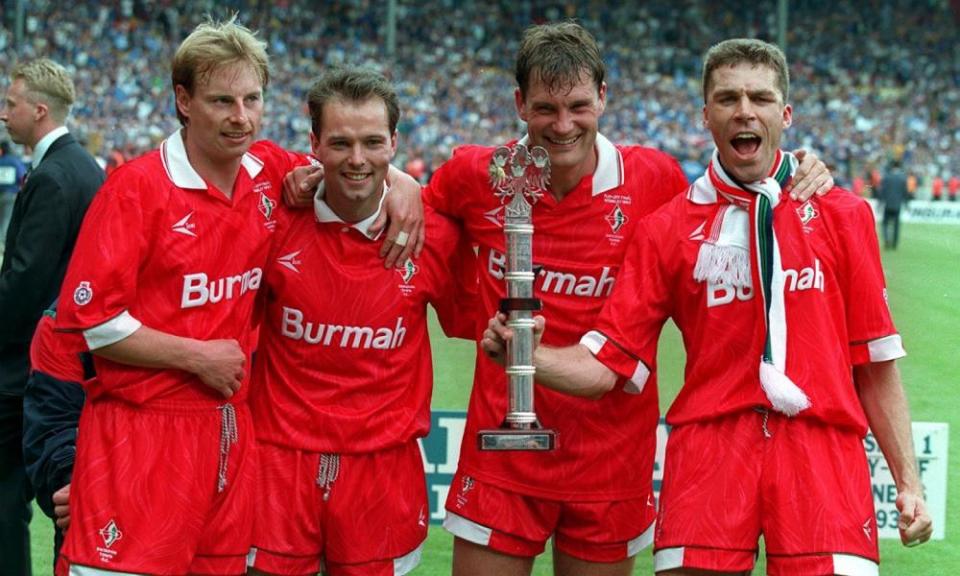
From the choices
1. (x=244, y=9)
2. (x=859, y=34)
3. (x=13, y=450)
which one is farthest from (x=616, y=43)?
(x=13, y=450)

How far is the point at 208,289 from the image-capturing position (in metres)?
3.60

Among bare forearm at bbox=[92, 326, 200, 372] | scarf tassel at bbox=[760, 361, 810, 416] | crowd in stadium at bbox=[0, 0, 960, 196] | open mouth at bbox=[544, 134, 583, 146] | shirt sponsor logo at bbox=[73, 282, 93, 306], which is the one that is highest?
crowd in stadium at bbox=[0, 0, 960, 196]

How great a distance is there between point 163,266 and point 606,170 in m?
1.35

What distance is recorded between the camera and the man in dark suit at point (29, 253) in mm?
4801

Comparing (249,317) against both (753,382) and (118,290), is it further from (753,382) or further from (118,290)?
(753,382)

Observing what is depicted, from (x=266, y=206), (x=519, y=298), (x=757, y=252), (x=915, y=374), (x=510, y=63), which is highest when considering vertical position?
(x=510, y=63)

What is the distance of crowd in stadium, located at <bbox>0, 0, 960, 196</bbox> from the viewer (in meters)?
29.8

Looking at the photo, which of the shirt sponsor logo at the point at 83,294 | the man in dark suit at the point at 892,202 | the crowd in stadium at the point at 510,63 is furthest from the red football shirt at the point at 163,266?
the crowd in stadium at the point at 510,63

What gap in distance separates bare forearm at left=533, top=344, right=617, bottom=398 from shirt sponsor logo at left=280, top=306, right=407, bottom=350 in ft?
1.72

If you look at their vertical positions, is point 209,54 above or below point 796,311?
above

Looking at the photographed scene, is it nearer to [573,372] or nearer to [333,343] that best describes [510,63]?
[333,343]

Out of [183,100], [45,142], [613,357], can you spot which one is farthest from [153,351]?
[45,142]

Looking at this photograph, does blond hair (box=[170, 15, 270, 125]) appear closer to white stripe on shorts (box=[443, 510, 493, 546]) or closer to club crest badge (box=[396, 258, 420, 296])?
club crest badge (box=[396, 258, 420, 296])

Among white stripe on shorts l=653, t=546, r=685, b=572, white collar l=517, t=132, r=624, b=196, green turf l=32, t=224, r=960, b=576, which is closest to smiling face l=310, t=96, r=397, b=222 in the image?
white collar l=517, t=132, r=624, b=196
